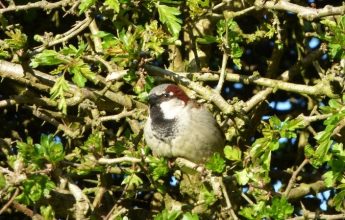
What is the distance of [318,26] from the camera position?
12.7ft

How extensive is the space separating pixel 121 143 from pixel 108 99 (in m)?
0.48

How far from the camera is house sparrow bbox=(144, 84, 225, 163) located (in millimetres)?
3842

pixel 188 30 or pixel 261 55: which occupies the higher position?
pixel 188 30

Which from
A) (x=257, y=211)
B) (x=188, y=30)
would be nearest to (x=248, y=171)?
(x=257, y=211)

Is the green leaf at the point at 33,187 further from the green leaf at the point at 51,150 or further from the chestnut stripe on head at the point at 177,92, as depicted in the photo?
the chestnut stripe on head at the point at 177,92

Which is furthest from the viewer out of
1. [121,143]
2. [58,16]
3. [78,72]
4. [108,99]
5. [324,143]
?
[58,16]

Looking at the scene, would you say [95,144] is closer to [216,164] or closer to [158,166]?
[158,166]

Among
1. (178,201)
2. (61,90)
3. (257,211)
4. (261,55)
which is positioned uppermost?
(61,90)

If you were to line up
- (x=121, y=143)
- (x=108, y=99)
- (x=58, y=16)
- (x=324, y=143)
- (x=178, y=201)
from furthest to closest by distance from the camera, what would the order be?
(x=58, y=16)
(x=178, y=201)
(x=108, y=99)
(x=121, y=143)
(x=324, y=143)

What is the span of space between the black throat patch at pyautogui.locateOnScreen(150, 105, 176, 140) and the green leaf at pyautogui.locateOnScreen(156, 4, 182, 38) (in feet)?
2.55

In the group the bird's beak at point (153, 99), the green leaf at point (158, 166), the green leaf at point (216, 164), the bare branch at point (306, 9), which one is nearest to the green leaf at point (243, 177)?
the green leaf at point (216, 164)

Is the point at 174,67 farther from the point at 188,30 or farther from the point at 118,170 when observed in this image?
the point at 118,170

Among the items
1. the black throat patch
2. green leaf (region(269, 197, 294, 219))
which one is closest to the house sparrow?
the black throat patch

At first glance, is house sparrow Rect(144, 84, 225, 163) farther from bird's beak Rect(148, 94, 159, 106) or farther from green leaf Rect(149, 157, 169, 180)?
green leaf Rect(149, 157, 169, 180)
